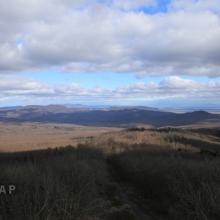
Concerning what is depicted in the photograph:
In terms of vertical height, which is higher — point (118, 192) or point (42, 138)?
point (118, 192)

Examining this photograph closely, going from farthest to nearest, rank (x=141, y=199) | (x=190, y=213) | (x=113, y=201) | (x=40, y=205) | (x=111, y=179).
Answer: (x=111, y=179)
(x=141, y=199)
(x=113, y=201)
(x=190, y=213)
(x=40, y=205)

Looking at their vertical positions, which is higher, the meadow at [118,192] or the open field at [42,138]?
the meadow at [118,192]

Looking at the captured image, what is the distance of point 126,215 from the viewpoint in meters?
12.0

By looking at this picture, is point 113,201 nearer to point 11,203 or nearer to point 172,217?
point 172,217

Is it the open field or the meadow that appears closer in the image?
the meadow

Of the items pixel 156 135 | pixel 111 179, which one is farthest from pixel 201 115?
pixel 111 179

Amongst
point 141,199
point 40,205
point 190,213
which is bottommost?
point 141,199

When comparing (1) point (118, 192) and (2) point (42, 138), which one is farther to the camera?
(2) point (42, 138)

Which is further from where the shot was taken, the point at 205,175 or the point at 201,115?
the point at 201,115

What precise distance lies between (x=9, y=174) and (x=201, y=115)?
556ft

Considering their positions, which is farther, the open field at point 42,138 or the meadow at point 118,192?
the open field at point 42,138

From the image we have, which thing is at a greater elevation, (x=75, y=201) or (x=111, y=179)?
(x=75, y=201)

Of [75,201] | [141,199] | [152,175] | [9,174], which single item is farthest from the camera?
[152,175]

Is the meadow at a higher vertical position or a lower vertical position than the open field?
higher
